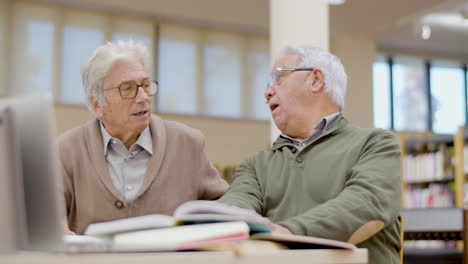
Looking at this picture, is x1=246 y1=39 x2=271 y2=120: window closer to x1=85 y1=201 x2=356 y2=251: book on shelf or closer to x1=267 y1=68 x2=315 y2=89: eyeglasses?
x1=267 y1=68 x2=315 y2=89: eyeglasses

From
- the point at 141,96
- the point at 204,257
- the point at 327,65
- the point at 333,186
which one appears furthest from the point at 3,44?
the point at 204,257

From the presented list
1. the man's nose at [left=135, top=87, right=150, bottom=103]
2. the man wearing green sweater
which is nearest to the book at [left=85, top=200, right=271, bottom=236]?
the man wearing green sweater

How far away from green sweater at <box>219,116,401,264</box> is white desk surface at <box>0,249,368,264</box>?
335 mm

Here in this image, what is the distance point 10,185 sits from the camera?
892mm

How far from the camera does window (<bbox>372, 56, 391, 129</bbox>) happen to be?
1010 centimetres

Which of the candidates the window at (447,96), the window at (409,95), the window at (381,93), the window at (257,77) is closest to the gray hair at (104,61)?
the window at (257,77)

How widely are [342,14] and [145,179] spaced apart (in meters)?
6.63

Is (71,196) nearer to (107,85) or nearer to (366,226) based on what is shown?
(107,85)

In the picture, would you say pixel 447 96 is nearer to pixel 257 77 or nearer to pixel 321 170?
pixel 257 77

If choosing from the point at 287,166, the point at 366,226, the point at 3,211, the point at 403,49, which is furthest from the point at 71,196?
the point at 403,49

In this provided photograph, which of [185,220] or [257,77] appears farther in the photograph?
[257,77]

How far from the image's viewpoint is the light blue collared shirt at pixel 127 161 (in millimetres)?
2121

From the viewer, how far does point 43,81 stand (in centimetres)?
802

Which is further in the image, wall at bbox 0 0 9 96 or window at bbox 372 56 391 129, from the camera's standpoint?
window at bbox 372 56 391 129
